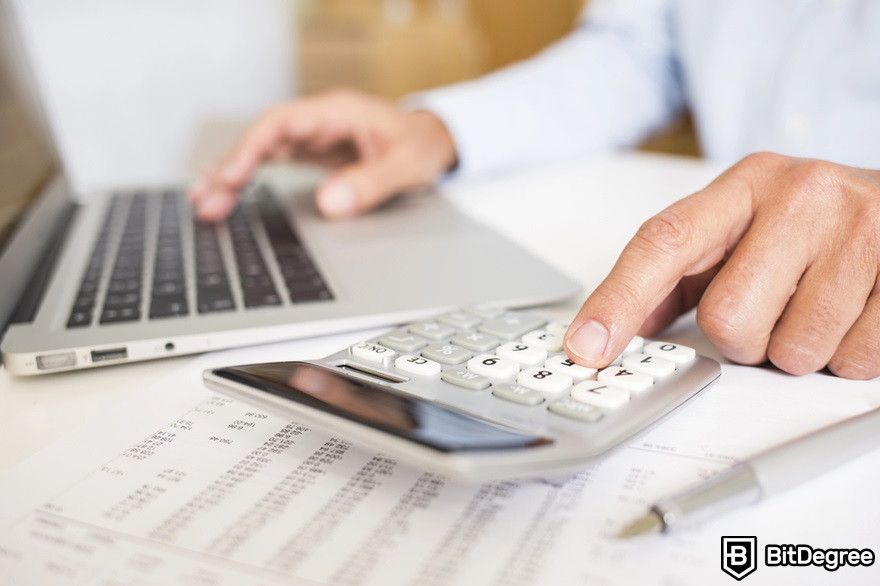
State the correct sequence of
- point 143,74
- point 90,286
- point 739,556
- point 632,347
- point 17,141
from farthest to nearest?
1. point 143,74
2. point 17,141
3. point 90,286
4. point 632,347
5. point 739,556

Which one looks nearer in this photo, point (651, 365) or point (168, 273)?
point (651, 365)

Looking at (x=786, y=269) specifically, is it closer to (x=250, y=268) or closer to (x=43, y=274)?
(x=250, y=268)

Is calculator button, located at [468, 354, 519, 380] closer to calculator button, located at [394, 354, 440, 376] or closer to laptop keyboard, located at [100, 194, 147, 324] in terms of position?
calculator button, located at [394, 354, 440, 376]

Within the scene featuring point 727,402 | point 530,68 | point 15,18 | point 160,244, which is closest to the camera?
point 727,402

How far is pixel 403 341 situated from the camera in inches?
13.6

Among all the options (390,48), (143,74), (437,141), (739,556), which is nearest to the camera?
(739,556)

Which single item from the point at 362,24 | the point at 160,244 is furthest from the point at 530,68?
the point at 362,24

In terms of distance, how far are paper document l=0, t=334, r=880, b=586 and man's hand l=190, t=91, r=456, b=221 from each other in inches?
14.4

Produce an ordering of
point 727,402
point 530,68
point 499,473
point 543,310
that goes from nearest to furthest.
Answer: point 499,473, point 727,402, point 543,310, point 530,68

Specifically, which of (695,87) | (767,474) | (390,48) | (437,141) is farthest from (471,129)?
(390,48)

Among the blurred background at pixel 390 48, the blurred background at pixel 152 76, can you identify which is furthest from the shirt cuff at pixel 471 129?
the blurred background at pixel 390 48

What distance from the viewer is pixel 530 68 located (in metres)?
0.89

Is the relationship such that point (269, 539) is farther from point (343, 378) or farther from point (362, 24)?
point (362, 24)

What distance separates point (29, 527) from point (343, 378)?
0.39 feet
